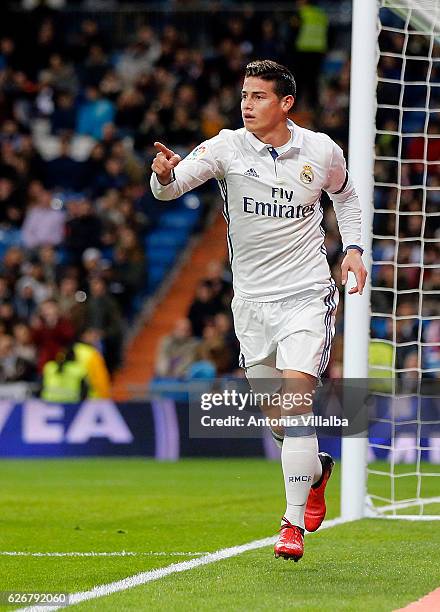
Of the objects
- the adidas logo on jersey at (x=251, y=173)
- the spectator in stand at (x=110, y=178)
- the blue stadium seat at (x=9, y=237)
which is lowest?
the blue stadium seat at (x=9, y=237)

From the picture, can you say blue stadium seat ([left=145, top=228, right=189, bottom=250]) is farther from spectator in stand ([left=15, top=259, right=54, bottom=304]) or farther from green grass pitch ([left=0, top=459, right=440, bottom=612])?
green grass pitch ([left=0, top=459, right=440, bottom=612])

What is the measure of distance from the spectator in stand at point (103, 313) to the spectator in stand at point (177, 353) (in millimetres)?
1109

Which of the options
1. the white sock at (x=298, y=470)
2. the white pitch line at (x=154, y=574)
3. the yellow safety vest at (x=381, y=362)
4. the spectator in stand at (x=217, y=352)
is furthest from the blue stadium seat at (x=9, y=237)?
the white sock at (x=298, y=470)

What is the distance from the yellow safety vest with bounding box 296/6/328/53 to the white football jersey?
1545 centimetres

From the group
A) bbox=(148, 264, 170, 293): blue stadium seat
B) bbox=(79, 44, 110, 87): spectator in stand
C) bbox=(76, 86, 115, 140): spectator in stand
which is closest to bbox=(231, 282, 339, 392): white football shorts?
bbox=(148, 264, 170, 293): blue stadium seat

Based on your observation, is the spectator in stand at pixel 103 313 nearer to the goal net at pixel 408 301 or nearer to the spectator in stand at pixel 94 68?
the goal net at pixel 408 301

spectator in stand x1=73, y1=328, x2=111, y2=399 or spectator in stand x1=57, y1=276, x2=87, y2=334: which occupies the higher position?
spectator in stand x1=57, y1=276, x2=87, y2=334

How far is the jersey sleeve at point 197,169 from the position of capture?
6855 millimetres

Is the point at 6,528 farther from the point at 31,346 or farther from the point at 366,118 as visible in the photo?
the point at 31,346

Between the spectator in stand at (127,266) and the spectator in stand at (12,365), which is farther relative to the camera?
the spectator in stand at (127,266)

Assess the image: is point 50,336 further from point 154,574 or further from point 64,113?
point 154,574

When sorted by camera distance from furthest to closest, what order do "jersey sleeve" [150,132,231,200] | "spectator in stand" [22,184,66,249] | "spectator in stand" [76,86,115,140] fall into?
"spectator in stand" [76,86,115,140]
"spectator in stand" [22,184,66,249]
"jersey sleeve" [150,132,231,200]

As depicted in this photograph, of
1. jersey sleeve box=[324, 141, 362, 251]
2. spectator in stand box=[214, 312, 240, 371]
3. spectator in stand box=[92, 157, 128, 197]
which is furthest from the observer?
spectator in stand box=[92, 157, 128, 197]

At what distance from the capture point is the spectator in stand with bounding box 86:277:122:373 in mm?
18934
